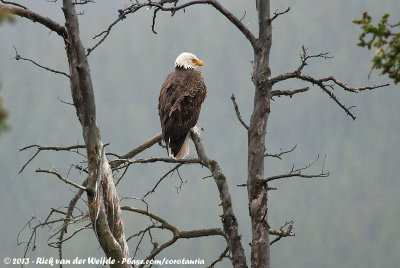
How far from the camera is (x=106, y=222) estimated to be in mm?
4996

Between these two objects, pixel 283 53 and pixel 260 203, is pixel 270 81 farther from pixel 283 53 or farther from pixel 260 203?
pixel 283 53

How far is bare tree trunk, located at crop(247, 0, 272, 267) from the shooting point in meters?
5.84

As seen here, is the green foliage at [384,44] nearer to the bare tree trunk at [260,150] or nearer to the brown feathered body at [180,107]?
the bare tree trunk at [260,150]

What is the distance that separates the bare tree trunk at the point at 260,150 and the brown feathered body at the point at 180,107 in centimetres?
170

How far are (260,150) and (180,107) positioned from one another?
80.3 inches

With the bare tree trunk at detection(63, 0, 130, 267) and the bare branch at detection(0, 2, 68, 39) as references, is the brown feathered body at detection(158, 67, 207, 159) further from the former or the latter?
the bare branch at detection(0, 2, 68, 39)

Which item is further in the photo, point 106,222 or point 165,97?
point 165,97

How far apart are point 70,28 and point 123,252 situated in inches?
82.7

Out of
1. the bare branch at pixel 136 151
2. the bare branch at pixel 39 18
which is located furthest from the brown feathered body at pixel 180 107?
the bare branch at pixel 39 18

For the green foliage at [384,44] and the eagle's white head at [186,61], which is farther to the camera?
the eagle's white head at [186,61]

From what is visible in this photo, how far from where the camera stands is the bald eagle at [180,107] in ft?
24.8

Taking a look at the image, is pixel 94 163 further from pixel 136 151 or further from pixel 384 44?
pixel 384 44

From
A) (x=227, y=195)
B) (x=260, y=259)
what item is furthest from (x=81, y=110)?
(x=260, y=259)

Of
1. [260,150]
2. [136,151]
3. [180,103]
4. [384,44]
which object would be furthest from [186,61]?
[384,44]
